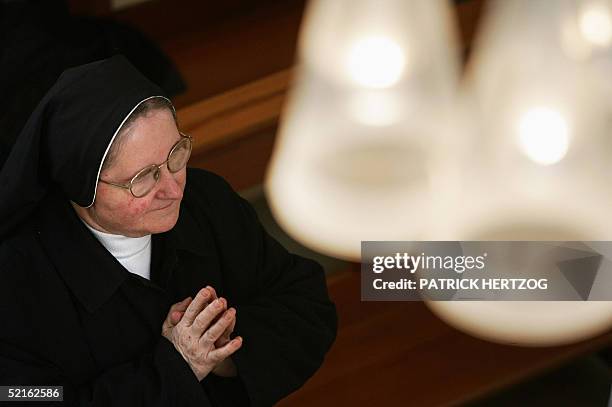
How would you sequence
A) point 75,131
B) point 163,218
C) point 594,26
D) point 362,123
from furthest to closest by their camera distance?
point 594,26 → point 362,123 → point 163,218 → point 75,131

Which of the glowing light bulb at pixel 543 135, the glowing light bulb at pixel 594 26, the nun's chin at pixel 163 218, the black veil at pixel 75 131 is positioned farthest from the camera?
the glowing light bulb at pixel 594 26

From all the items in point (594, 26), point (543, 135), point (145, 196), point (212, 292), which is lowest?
point (543, 135)

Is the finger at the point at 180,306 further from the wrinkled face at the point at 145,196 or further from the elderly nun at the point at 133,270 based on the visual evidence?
the wrinkled face at the point at 145,196

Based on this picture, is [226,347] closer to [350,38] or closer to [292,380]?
[292,380]

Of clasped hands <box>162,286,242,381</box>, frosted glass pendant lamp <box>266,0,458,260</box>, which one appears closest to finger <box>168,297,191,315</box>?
clasped hands <box>162,286,242,381</box>

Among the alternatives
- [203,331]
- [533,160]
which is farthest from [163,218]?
[533,160]

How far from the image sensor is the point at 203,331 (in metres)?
1.68

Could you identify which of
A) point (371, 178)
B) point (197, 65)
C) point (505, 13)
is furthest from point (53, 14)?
point (505, 13)

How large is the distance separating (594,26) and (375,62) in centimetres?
51

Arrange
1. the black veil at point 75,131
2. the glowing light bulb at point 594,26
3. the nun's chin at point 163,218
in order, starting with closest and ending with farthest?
1. the black veil at point 75,131
2. the nun's chin at point 163,218
3. the glowing light bulb at point 594,26

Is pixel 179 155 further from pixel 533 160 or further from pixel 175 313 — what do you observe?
pixel 533 160

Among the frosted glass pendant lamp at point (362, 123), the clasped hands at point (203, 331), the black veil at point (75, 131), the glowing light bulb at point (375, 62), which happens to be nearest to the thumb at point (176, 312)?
the clasped hands at point (203, 331)

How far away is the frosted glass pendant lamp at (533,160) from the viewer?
226cm

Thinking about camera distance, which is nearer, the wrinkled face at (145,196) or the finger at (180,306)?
the wrinkled face at (145,196)
